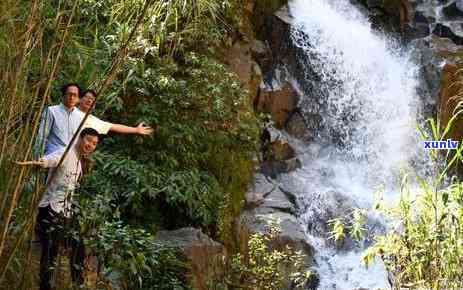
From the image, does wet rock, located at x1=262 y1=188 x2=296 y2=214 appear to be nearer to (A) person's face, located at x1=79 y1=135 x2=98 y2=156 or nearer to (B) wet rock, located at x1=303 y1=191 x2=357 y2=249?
(B) wet rock, located at x1=303 y1=191 x2=357 y2=249

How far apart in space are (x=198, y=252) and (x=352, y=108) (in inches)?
223

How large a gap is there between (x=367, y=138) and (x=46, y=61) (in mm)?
8441

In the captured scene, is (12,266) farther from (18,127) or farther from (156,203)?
(156,203)

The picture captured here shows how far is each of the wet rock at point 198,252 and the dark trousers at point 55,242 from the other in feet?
5.24

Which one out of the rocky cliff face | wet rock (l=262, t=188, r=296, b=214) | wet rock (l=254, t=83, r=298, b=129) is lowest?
wet rock (l=262, t=188, r=296, b=214)

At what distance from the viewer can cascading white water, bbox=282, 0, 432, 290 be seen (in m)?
8.66

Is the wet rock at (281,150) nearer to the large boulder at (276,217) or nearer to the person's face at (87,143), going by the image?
the large boulder at (276,217)

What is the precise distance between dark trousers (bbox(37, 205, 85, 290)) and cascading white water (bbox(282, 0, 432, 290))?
211 inches

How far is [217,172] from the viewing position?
6.24 metres

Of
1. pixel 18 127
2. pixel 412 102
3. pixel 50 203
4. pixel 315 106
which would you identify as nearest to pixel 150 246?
pixel 50 203

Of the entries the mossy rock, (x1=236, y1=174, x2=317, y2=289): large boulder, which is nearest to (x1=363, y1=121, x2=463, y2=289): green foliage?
(x1=236, y1=174, x2=317, y2=289): large boulder

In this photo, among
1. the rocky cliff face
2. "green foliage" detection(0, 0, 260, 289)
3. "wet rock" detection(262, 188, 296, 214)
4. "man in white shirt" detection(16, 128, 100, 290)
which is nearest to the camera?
"man in white shirt" detection(16, 128, 100, 290)

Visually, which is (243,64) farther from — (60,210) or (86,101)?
(60,210)

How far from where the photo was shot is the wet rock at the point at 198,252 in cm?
442
